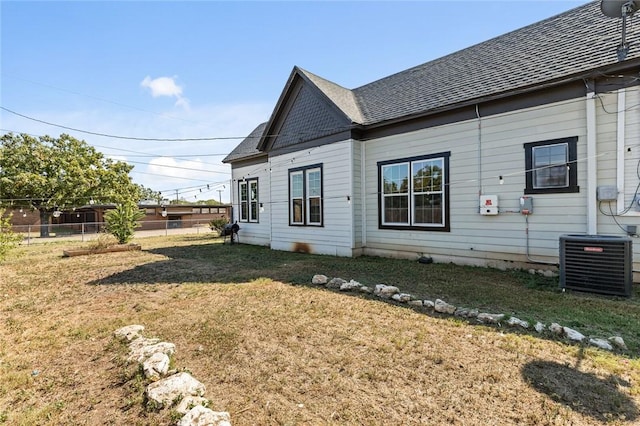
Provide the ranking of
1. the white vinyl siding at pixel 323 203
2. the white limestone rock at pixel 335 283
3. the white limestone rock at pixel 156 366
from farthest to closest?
1. the white vinyl siding at pixel 323 203
2. the white limestone rock at pixel 335 283
3. the white limestone rock at pixel 156 366

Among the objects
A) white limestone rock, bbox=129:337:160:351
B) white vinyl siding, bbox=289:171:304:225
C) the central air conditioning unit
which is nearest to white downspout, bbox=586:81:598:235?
the central air conditioning unit

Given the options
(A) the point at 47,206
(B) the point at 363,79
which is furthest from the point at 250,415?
(A) the point at 47,206

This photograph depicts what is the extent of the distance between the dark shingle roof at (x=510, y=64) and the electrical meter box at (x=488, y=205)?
2.28 m

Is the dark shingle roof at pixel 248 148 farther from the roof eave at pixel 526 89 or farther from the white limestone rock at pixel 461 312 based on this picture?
the white limestone rock at pixel 461 312

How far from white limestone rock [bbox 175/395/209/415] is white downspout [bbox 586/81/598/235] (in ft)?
22.5

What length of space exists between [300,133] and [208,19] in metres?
4.41

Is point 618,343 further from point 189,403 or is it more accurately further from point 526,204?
point 189,403

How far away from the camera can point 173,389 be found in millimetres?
2469

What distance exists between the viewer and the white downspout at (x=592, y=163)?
220 inches

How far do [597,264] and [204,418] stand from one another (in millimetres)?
6033

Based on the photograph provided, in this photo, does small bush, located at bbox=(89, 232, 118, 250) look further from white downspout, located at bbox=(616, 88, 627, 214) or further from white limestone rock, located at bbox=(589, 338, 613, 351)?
white downspout, located at bbox=(616, 88, 627, 214)

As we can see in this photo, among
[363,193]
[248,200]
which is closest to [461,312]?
[363,193]

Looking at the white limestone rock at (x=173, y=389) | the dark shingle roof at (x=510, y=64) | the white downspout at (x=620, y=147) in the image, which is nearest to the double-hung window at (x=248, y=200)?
the dark shingle roof at (x=510, y=64)

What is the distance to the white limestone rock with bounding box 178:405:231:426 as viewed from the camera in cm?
200
